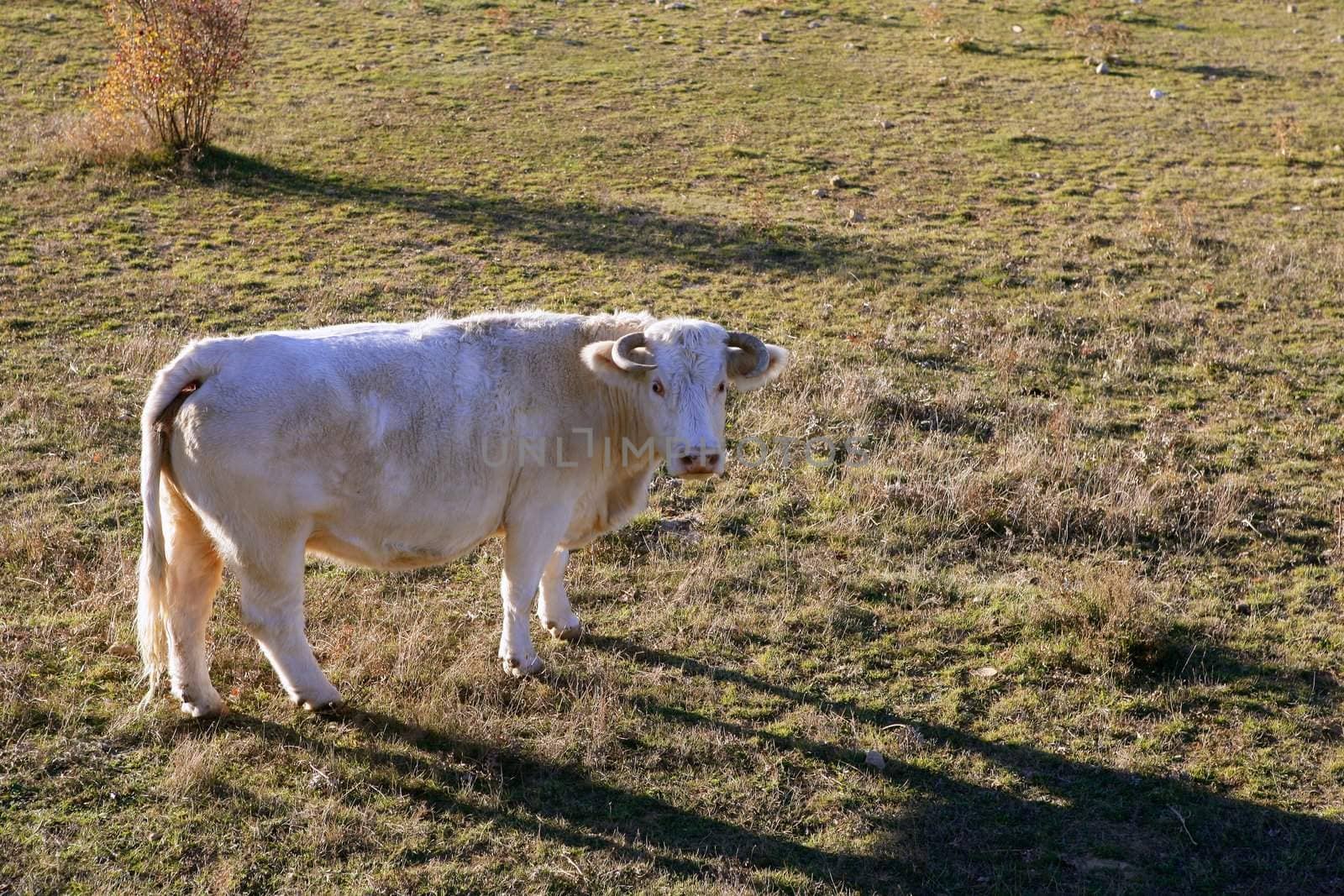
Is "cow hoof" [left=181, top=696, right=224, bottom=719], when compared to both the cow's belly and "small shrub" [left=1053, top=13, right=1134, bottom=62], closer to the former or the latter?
the cow's belly

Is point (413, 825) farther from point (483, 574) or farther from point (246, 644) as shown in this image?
point (483, 574)

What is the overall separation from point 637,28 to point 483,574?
25125mm

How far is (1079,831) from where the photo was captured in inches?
260

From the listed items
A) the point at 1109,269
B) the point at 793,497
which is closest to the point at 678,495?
the point at 793,497

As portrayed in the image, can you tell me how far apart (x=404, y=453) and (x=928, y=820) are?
13.0ft

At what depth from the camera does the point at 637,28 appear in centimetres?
3120

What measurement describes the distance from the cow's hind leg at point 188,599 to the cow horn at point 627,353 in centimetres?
287

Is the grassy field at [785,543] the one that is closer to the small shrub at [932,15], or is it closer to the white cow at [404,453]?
the white cow at [404,453]

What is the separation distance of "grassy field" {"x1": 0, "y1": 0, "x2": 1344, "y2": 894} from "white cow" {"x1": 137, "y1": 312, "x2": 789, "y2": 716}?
2.49 feet

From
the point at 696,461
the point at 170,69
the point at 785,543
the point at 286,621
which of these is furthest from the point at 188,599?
the point at 170,69

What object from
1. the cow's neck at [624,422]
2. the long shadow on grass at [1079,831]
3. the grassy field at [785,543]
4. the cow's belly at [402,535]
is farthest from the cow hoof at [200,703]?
the long shadow on grass at [1079,831]

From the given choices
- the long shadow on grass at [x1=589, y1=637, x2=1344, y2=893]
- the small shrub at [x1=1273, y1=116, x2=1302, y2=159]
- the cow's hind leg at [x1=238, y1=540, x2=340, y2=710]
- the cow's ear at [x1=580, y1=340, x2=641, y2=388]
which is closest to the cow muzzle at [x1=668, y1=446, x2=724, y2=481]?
the cow's ear at [x1=580, y1=340, x2=641, y2=388]

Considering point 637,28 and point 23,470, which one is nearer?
point 23,470

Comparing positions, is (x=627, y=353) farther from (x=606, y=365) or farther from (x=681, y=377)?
(x=681, y=377)
